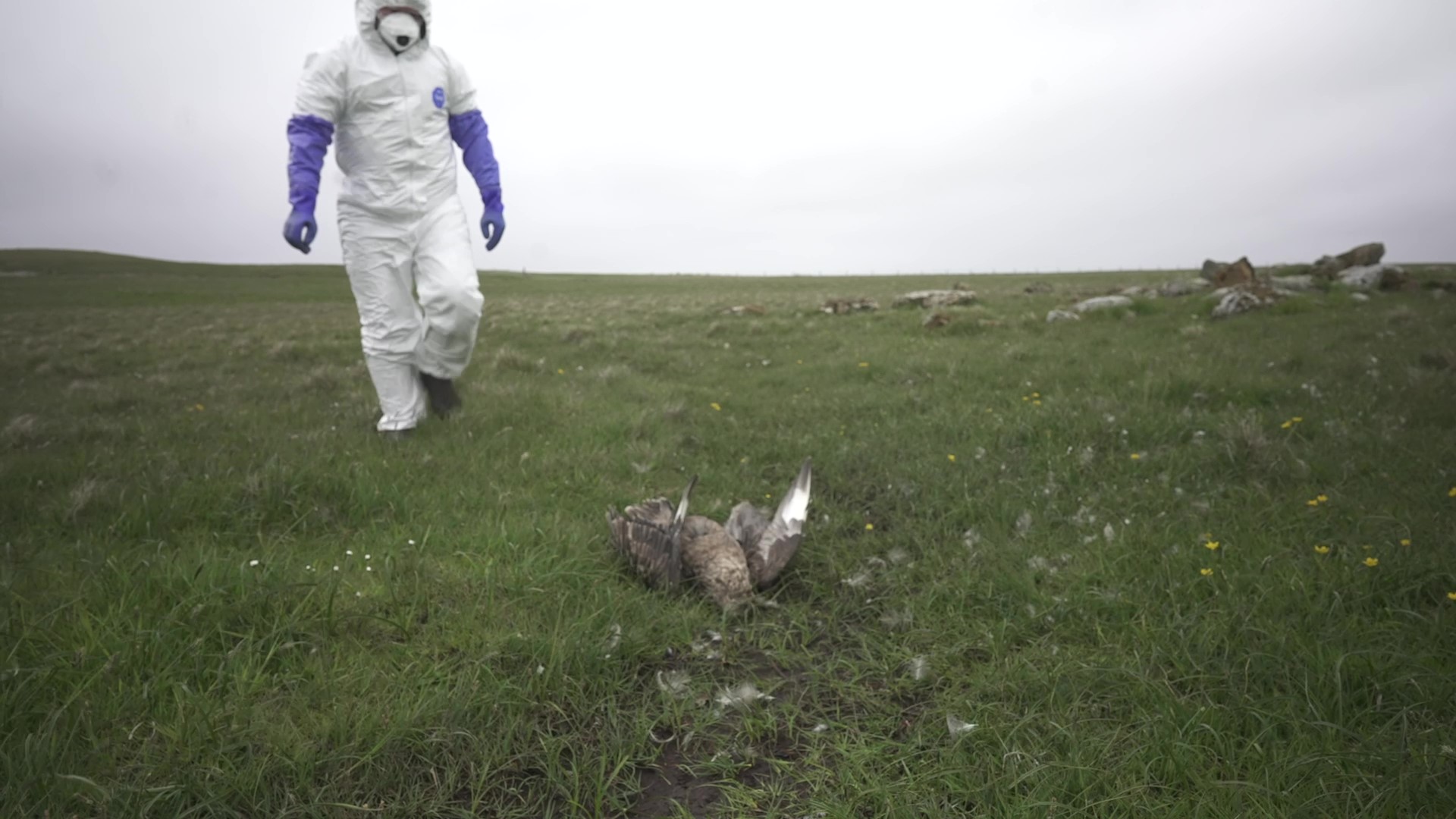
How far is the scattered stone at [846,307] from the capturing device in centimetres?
1714

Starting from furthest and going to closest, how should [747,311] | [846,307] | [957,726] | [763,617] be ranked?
[747,311]
[846,307]
[763,617]
[957,726]

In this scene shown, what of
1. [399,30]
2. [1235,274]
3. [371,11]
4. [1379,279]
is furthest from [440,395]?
[1379,279]

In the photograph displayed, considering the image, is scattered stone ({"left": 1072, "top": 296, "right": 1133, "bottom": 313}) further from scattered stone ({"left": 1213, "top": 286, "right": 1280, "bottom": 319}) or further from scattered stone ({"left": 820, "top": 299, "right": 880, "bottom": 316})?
scattered stone ({"left": 820, "top": 299, "right": 880, "bottom": 316})

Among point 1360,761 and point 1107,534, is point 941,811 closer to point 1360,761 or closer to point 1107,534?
point 1360,761

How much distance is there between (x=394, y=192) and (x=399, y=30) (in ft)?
4.20

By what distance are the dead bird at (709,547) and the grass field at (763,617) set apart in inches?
5.1

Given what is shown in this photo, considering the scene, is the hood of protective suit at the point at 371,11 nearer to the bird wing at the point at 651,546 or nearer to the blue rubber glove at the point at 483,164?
the blue rubber glove at the point at 483,164

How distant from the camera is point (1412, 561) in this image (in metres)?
2.88

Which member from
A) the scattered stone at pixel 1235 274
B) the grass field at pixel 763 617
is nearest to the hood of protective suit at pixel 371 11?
the grass field at pixel 763 617

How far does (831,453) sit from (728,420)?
1.48 m

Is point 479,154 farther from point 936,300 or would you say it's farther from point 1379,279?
point 1379,279

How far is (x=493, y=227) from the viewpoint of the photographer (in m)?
6.43

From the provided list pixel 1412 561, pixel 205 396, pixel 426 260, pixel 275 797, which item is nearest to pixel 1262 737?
pixel 1412 561

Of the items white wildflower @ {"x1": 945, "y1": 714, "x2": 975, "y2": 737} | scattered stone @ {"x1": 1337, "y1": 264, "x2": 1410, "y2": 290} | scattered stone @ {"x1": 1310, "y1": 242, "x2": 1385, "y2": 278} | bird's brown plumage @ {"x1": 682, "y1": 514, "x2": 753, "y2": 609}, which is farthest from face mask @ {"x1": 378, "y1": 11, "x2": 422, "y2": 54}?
scattered stone @ {"x1": 1310, "y1": 242, "x2": 1385, "y2": 278}
